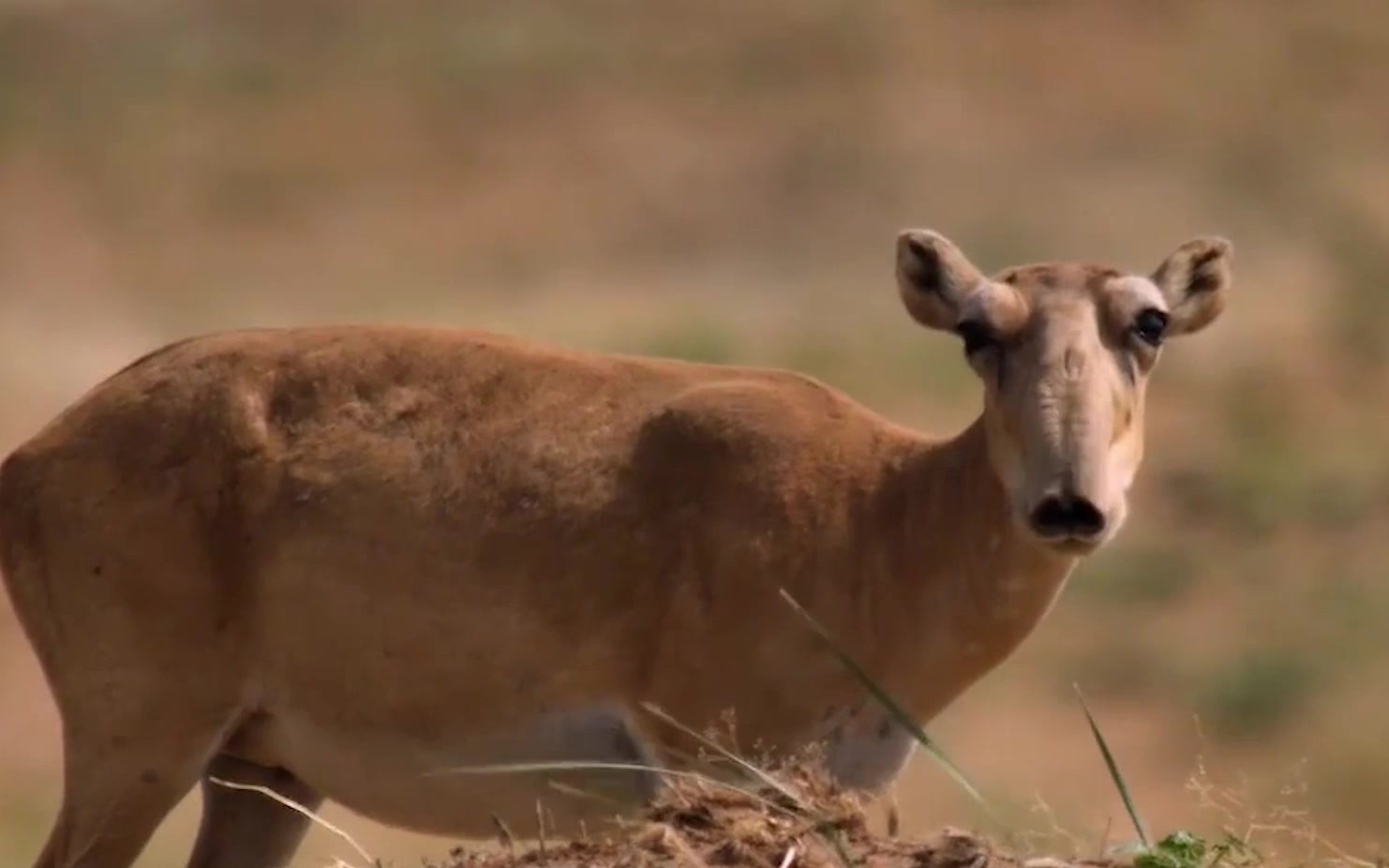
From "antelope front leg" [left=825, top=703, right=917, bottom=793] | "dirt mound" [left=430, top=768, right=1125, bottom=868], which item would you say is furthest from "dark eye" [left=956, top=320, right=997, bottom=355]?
Result: "dirt mound" [left=430, top=768, right=1125, bottom=868]

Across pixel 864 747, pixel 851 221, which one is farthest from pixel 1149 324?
pixel 851 221

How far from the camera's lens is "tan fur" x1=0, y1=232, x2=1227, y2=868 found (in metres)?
10.5

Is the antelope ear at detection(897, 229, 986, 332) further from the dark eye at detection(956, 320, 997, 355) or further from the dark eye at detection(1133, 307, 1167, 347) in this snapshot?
the dark eye at detection(1133, 307, 1167, 347)

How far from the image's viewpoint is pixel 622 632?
1060 cm

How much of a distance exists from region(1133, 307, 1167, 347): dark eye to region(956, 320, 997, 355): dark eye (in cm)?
49

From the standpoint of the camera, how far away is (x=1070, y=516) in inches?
376

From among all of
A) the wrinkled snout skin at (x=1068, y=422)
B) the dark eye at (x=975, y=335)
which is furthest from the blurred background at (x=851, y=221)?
the wrinkled snout skin at (x=1068, y=422)

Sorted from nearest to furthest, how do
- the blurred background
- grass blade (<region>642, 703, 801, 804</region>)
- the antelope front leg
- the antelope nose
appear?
grass blade (<region>642, 703, 801, 804</region>) → the antelope nose → the antelope front leg → the blurred background

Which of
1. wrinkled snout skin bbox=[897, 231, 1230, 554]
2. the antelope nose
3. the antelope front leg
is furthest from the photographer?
the antelope front leg

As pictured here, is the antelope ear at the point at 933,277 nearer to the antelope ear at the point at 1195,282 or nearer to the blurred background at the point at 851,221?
the antelope ear at the point at 1195,282

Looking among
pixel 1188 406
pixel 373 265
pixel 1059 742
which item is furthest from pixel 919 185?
pixel 1059 742

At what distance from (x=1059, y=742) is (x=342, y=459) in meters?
14.4

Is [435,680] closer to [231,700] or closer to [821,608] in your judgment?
[231,700]

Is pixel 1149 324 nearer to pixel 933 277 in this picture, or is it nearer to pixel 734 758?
pixel 933 277
